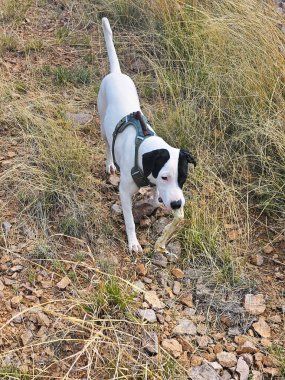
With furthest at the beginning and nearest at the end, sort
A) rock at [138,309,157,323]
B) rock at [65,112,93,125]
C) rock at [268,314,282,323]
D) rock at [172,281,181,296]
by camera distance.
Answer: rock at [65,112,93,125]
rock at [172,281,181,296]
rock at [268,314,282,323]
rock at [138,309,157,323]

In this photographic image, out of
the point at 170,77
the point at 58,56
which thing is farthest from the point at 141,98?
the point at 58,56

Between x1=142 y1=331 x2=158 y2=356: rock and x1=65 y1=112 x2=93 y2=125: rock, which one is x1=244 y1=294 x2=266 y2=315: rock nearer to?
x1=142 y1=331 x2=158 y2=356: rock

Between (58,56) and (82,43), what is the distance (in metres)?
0.29

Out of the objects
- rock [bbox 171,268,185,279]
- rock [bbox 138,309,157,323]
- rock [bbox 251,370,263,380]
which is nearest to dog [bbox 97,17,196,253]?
rock [bbox 171,268,185,279]

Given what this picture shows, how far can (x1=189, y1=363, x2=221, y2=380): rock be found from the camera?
2.33 metres

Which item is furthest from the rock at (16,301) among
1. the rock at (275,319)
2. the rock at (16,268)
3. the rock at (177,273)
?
the rock at (275,319)

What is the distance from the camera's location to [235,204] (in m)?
3.21

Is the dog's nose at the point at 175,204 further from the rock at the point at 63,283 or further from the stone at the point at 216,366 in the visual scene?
the stone at the point at 216,366

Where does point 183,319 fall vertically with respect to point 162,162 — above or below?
below

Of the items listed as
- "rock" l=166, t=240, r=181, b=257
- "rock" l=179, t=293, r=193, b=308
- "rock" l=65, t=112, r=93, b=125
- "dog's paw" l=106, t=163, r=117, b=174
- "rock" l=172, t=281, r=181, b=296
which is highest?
"rock" l=65, t=112, r=93, b=125

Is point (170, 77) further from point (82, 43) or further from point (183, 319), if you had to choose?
point (183, 319)

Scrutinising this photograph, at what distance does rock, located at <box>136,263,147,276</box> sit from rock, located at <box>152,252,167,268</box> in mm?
79

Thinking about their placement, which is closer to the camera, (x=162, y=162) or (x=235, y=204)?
(x=162, y=162)

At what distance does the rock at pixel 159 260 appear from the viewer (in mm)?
2902
